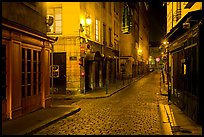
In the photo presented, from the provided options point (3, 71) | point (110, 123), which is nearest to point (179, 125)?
point (110, 123)

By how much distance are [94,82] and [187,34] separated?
16.5 metres

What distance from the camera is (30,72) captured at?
13.1 metres

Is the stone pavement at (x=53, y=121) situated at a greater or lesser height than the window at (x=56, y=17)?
lesser

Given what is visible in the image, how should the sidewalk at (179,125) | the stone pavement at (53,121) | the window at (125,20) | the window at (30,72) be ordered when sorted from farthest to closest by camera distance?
the window at (125,20) → the window at (30,72) → the stone pavement at (53,121) → the sidewalk at (179,125)

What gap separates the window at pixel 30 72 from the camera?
40.7 feet

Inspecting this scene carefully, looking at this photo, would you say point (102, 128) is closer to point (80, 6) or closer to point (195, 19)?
point (195, 19)

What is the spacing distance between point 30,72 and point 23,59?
89 cm

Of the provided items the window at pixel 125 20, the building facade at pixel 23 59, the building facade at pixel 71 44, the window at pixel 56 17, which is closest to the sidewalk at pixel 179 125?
the building facade at pixel 23 59

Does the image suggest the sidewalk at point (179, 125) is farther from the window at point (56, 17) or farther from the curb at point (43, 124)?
the window at point (56, 17)

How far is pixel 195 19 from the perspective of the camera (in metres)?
9.89

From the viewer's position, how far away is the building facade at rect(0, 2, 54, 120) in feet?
35.8

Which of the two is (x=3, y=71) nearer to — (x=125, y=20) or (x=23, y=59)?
(x=23, y=59)

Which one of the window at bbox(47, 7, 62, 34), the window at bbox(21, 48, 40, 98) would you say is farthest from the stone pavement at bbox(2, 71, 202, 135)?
the window at bbox(47, 7, 62, 34)

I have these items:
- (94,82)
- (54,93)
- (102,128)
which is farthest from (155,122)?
(94,82)
